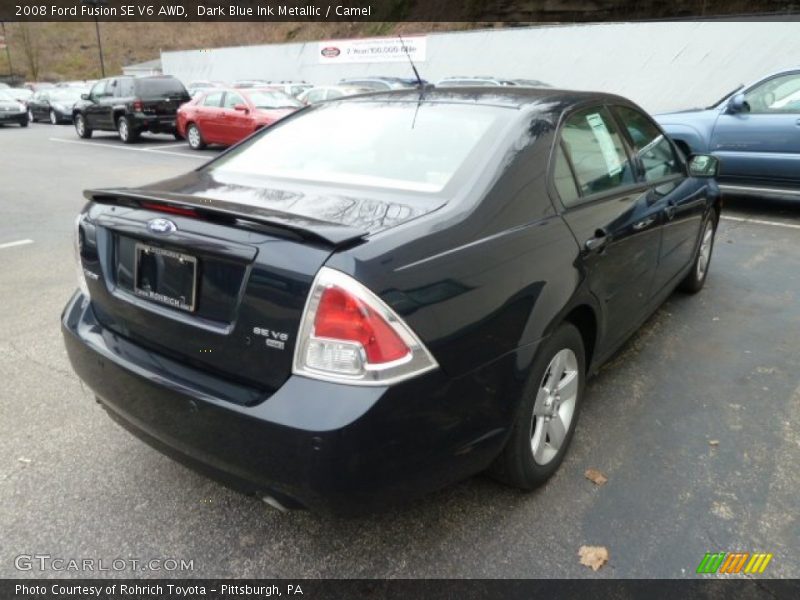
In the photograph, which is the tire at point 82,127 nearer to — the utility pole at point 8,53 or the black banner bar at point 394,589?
the black banner bar at point 394,589

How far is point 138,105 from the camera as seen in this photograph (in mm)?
17297

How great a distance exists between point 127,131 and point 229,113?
489 centimetres

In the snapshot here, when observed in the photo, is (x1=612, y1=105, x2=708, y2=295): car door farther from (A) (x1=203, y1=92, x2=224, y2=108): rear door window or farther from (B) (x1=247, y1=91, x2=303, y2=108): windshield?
(A) (x1=203, y1=92, x2=224, y2=108): rear door window

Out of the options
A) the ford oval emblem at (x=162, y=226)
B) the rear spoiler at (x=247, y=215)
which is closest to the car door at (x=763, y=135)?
the rear spoiler at (x=247, y=215)

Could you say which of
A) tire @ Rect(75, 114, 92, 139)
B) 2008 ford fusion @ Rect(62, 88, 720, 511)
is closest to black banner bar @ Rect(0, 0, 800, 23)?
2008 ford fusion @ Rect(62, 88, 720, 511)

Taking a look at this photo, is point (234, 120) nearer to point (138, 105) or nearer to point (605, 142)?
point (138, 105)

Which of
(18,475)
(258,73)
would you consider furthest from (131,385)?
(258,73)

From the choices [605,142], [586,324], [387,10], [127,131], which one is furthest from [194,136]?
[387,10]

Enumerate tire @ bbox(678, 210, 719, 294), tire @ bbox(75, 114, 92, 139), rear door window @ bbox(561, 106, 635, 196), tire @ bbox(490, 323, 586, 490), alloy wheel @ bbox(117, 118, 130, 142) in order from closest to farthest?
tire @ bbox(490, 323, 586, 490), rear door window @ bbox(561, 106, 635, 196), tire @ bbox(678, 210, 719, 294), alloy wheel @ bbox(117, 118, 130, 142), tire @ bbox(75, 114, 92, 139)

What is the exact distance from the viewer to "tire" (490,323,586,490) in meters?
2.35

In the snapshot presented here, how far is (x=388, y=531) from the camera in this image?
7.88 feet

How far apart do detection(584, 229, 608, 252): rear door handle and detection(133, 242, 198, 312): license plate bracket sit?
62.4 inches

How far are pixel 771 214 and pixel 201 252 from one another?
797 centimetres

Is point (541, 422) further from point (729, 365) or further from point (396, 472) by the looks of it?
point (729, 365)
